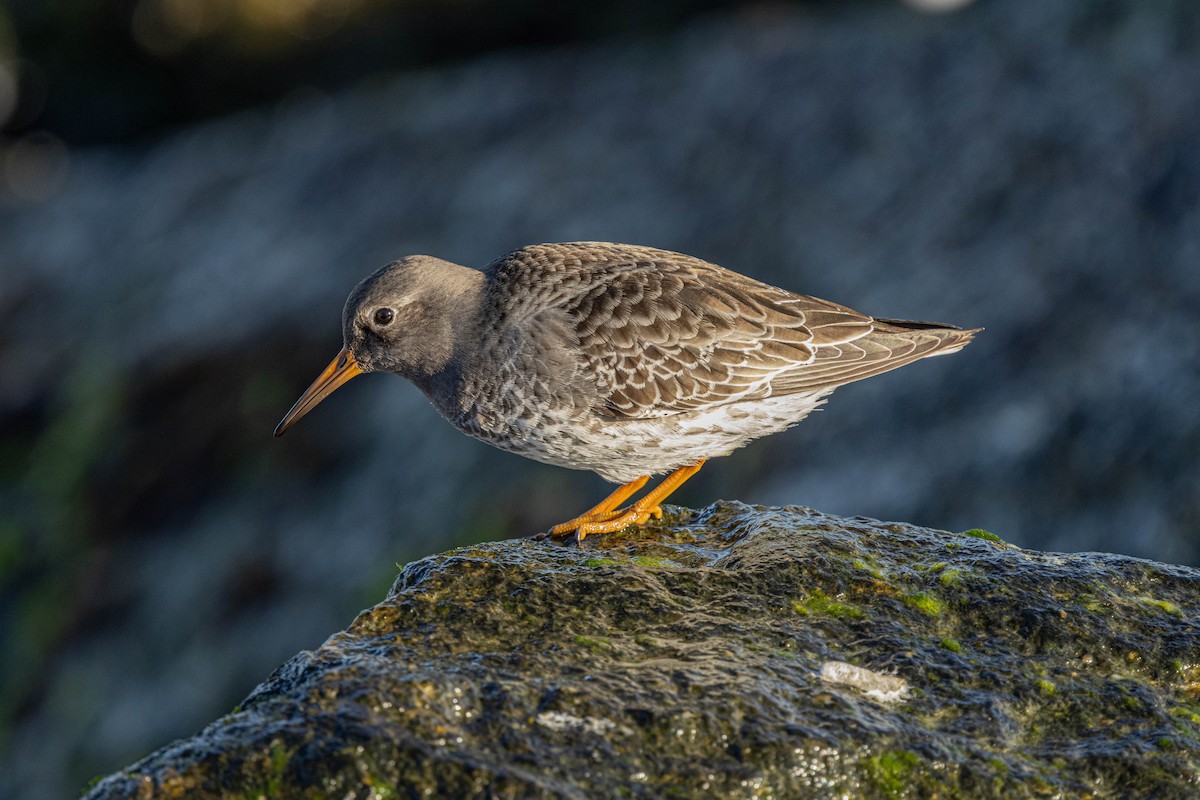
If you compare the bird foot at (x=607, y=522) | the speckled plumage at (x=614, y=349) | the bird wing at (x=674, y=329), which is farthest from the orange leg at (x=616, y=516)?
the bird wing at (x=674, y=329)

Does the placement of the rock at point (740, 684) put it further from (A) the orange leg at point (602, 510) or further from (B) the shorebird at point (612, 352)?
(B) the shorebird at point (612, 352)

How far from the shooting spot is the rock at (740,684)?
12.9ft

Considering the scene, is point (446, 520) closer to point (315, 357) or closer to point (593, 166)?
point (315, 357)

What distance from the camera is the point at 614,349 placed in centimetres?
682

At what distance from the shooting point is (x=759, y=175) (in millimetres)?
13641

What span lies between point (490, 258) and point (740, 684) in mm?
10128

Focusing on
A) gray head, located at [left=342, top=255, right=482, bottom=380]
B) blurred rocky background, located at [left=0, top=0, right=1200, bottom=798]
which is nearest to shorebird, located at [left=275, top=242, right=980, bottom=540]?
gray head, located at [left=342, top=255, right=482, bottom=380]

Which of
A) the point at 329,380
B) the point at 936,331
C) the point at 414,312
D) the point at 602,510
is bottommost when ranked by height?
the point at 602,510

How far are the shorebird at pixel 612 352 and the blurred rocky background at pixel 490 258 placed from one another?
10.5 feet

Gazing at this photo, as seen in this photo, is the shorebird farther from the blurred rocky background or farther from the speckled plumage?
the blurred rocky background

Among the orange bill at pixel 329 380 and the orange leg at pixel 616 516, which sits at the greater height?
the orange bill at pixel 329 380

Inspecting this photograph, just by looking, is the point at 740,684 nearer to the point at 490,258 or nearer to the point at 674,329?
the point at 674,329

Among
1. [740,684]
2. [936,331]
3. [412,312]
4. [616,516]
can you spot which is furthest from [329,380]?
[740,684]

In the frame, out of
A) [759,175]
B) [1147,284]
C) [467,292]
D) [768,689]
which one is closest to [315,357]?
[759,175]
